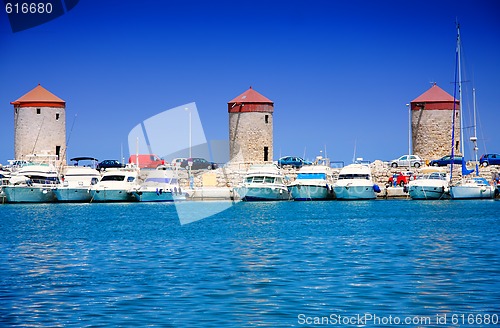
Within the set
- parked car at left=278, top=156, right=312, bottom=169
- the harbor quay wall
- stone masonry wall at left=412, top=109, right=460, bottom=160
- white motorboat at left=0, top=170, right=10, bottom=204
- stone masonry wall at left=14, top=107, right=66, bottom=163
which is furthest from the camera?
stone masonry wall at left=412, top=109, right=460, bottom=160

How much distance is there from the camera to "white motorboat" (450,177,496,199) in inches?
1702

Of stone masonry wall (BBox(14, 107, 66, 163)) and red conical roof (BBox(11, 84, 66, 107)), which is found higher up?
red conical roof (BBox(11, 84, 66, 107))

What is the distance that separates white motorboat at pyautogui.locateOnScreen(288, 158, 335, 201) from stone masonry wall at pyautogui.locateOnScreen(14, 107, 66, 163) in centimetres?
1727

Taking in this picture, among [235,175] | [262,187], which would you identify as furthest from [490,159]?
[262,187]

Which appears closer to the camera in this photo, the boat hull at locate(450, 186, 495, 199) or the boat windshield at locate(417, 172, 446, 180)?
the boat hull at locate(450, 186, 495, 199)

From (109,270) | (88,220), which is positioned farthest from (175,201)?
(109,270)

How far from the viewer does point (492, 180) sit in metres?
49.4

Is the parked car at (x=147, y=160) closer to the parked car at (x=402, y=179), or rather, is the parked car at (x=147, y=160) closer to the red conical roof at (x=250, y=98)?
the red conical roof at (x=250, y=98)

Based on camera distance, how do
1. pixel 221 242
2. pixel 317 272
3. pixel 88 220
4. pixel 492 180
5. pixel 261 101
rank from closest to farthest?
pixel 317 272 → pixel 221 242 → pixel 88 220 → pixel 492 180 → pixel 261 101

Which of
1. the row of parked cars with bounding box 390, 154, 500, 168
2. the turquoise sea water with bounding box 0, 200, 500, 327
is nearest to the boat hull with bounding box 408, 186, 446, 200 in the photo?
the row of parked cars with bounding box 390, 154, 500, 168

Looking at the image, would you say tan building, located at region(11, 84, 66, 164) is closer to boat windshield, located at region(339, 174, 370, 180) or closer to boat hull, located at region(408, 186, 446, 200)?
boat windshield, located at region(339, 174, 370, 180)

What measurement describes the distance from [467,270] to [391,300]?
3.83 m

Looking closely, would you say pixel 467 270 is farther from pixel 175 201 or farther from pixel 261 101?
pixel 261 101

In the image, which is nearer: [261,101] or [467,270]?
[467,270]
